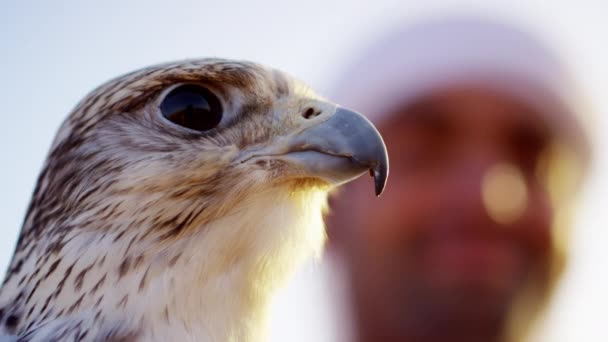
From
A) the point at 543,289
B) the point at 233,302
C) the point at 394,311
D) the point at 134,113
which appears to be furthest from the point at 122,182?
the point at 543,289

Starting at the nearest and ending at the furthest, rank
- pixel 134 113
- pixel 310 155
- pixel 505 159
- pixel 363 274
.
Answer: pixel 310 155
pixel 134 113
pixel 505 159
pixel 363 274

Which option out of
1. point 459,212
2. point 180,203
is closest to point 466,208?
point 459,212

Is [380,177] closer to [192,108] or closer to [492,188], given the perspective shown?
[192,108]

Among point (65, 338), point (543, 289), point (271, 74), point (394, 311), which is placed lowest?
point (394, 311)

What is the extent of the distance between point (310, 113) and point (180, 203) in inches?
19.4

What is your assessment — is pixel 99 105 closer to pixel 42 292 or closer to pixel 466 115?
pixel 42 292

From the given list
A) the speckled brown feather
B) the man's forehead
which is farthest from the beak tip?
the man's forehead

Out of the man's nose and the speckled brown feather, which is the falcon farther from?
the man's nose

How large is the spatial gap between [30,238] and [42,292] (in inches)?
9.7

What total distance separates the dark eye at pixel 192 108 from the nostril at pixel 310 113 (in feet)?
0.92

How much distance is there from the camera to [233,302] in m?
2.32

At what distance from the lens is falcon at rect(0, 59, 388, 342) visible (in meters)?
2.20

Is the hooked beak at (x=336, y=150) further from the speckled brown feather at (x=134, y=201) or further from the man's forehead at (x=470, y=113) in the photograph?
the man's forehead at (x=470, y=113)

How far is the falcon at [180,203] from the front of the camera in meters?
2.20
